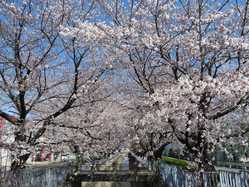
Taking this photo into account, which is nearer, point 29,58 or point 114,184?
point 29,58

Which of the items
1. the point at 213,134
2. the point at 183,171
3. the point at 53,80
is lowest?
the point at 183,171

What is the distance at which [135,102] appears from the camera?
1265 cm

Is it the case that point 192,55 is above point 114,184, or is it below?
above

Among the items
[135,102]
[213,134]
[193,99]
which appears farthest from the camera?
[135,102]

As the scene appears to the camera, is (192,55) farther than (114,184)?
No

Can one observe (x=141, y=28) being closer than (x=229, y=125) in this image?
Yes

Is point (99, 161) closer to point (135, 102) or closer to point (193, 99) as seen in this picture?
point (135, 102)

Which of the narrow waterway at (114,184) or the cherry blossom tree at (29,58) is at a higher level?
the cherry blossom tree at (29,58)

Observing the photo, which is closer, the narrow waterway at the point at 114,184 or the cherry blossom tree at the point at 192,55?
the cherry blossom tree at the point at 192,55

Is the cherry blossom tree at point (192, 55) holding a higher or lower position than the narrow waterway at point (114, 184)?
higher

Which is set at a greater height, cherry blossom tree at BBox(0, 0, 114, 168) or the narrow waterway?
cherry blossom tree at BBox(0, 0, 114, 168)

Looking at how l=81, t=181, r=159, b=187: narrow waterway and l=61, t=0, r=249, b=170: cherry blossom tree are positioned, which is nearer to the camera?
l=61, t=0, r=249, b=170: cherry blossom tree

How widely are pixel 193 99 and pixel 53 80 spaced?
765cm

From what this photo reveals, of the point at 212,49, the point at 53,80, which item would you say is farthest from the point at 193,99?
the point at 53,80
